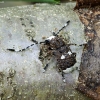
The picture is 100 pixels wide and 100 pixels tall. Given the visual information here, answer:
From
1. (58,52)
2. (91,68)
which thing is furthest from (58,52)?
(91,68)

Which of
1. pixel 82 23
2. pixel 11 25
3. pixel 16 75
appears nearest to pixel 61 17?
pixel 82 23

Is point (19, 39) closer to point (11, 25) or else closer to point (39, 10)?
point (11, 25)

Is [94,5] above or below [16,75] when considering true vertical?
above

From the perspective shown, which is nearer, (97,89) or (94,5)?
(97,89)

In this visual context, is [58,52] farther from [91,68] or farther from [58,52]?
[91,68]

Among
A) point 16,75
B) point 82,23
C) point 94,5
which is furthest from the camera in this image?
point 94,5

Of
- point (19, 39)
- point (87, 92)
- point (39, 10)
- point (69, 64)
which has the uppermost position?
point (39, 10)
